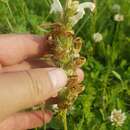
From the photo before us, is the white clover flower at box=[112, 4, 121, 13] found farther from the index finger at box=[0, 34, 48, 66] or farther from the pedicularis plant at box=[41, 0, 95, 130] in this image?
the pedicularis plant at box=[41, 0, 95, 130]

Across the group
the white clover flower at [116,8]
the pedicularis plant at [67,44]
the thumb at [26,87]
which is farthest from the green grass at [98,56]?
the thumb at [26,87]

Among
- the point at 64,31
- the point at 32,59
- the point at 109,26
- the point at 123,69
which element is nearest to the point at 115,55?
the point at 123,69

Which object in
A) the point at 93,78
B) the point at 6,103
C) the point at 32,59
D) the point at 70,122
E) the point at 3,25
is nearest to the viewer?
the point at 6,103

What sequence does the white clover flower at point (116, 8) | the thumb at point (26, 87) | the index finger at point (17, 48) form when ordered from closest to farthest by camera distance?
the thumb at point (26, 87) → the index finger at point (17, 48) → the white clover flower at point (116, 8)

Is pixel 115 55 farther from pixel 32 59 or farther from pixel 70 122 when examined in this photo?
pixel 32 59

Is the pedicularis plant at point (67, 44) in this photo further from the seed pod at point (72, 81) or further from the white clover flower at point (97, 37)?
the white clover flower at point (97, 37)

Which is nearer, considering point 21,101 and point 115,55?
point 21,101

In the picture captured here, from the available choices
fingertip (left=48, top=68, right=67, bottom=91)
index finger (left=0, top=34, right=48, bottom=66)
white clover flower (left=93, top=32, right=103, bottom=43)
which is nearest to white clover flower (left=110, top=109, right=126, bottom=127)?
white clover flower (left=93, top=32, right=103, bottom=43)
